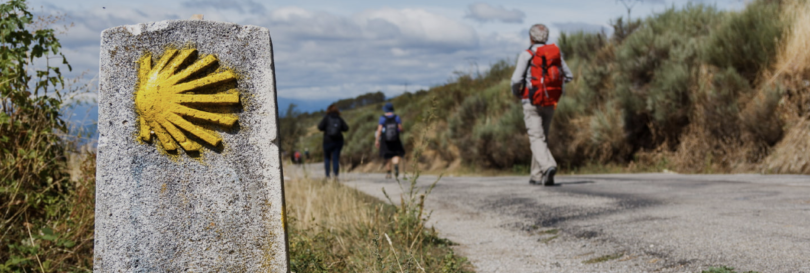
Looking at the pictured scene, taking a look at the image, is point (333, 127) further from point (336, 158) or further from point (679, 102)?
point (679, 102)

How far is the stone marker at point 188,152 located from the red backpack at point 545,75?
595 centimetres

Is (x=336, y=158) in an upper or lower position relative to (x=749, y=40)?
lower

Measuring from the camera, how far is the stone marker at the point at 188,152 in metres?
2.70

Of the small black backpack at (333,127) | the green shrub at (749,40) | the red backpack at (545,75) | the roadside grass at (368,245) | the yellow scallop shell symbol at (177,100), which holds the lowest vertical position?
the roadside grass at (368,245)

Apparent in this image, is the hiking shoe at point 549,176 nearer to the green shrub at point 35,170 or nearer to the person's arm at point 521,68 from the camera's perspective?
the person's arm at point 521,68

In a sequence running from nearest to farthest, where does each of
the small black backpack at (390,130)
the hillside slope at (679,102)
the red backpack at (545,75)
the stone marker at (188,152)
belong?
the stone marker at (188,152) < the red backpack at (545,75) < the hillside slope at (679,102) < the small black backpack at (390,130)

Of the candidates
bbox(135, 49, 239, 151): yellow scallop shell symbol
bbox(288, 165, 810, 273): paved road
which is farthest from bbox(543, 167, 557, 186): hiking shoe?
bbox(135, 49, 239, 151): yellow scallop shell symbol

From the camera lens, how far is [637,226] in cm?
507

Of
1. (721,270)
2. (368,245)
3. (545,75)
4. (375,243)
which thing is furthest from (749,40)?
(375,243)

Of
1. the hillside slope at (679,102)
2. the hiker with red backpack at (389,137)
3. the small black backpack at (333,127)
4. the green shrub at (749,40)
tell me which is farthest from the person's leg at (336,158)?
the green shrub at (749,40)

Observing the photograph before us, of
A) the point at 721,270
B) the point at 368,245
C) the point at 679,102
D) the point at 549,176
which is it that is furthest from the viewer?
the point at 679,102

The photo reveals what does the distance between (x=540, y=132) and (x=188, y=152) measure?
6.37m

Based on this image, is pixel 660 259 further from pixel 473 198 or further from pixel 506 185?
pixel 506 185

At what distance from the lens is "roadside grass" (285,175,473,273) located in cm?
371
